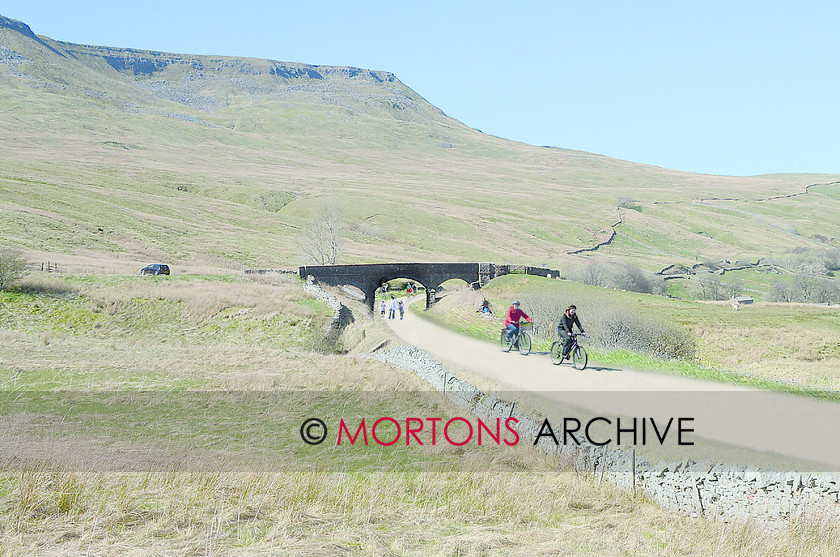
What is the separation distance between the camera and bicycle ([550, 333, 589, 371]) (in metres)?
18.7

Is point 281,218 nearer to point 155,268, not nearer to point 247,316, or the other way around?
point 155,268

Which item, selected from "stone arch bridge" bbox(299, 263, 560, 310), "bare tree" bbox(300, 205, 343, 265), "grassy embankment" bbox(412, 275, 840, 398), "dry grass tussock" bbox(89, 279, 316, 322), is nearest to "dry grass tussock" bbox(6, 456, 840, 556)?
"grassy embankment" bbox(412, 275, 840, 398)

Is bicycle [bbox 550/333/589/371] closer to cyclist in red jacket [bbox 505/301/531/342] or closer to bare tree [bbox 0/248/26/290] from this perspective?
cyclist in red jacket [bbox 505/301/531/342]

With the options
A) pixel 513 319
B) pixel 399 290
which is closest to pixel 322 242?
pixel 399 290

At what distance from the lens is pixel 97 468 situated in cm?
994

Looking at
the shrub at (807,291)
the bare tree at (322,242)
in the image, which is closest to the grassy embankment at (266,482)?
the bare tree at (322,242)

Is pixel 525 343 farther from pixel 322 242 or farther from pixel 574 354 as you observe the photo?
pixel 322 242

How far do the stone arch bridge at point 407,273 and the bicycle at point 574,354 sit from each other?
41.3 m

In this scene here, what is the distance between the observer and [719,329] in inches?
2029

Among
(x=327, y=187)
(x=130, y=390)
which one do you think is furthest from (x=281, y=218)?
(x=130, y=390)

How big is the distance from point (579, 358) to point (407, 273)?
51706mm

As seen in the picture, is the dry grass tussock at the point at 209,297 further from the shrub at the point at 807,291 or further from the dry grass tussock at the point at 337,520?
the shrub at the point at 807,291

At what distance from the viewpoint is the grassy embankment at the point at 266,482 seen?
8.17 metres

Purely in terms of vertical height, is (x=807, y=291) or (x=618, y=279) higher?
(x=618, y=279)
